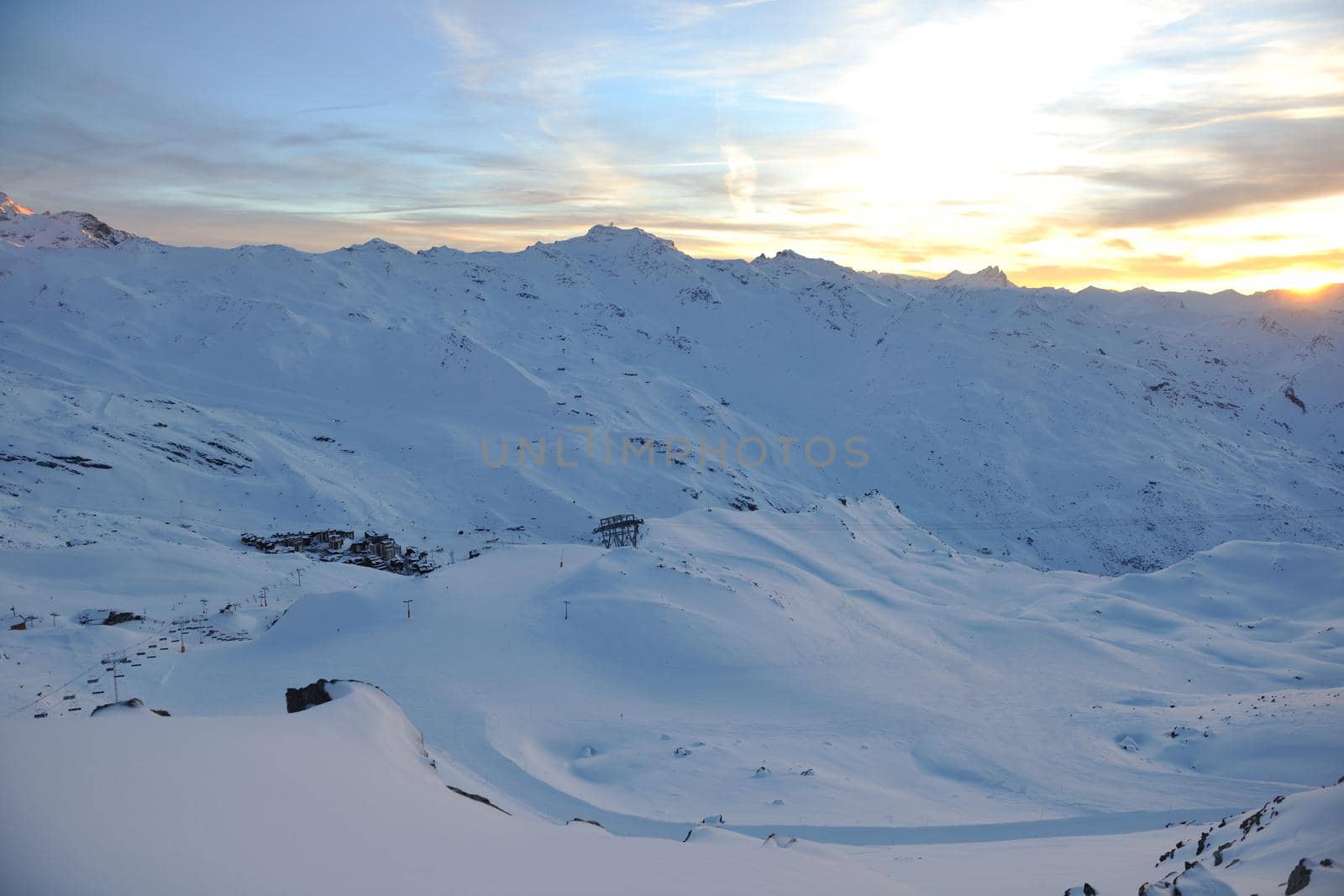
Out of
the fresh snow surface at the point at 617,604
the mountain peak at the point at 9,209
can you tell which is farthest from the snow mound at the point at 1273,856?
the mountain peak at the point at 9,209

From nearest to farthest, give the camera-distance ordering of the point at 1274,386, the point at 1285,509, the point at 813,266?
1. the point at 1285,509
2. the point at 1274,386
3. the point at 813,266

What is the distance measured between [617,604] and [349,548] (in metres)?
29.9

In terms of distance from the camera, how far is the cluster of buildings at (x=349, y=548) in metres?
51.2

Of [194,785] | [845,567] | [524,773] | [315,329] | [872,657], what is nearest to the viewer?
[194,785]

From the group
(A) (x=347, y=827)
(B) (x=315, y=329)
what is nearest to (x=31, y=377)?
(B) (x=315, y=329)

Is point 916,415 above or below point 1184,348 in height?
below

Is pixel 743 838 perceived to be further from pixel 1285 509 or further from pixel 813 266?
pixel 813 266

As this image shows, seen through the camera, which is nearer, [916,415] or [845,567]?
[845,567]

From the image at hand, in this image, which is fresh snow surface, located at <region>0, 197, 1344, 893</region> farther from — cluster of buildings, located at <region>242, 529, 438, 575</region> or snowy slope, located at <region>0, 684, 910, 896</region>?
cluster of buildings, located at <region>242, 529, 438, 575</region>

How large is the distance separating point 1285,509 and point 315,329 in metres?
124

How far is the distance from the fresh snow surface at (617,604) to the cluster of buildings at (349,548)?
2.69 metres

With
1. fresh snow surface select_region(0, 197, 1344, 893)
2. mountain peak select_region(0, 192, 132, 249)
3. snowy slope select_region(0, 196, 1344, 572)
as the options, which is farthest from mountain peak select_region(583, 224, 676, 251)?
mountain peak select_region(0, 192, 132, 249)

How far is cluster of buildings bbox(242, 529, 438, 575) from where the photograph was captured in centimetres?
5124

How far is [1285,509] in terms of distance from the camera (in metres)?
89.9
